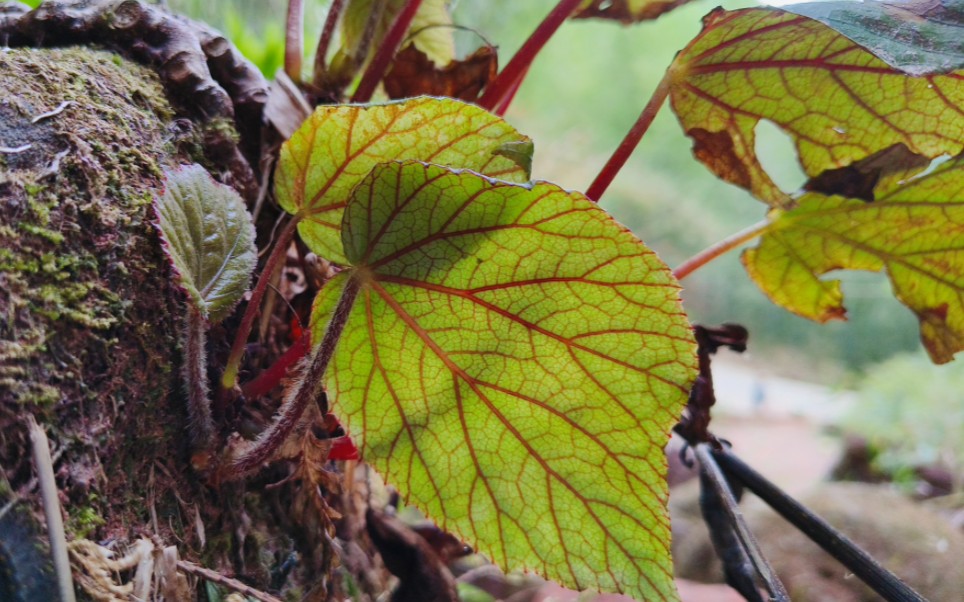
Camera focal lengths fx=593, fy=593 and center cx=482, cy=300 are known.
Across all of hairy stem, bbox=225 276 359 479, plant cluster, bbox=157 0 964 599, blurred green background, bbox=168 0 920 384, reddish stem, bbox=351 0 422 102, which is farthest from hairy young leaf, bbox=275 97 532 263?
blurred green background, bbox=168 0 920 384

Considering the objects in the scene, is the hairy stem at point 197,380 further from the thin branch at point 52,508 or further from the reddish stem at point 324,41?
the reddish stem at point 324,41

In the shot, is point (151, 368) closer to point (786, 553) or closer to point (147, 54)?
point (147, 54)

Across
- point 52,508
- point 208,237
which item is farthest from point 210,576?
point 208,237

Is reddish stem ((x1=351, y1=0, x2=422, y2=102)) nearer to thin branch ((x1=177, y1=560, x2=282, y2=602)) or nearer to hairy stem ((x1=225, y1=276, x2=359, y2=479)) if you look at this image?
hairy stem ((x1=225, y1=276, x2=359, y2=479))

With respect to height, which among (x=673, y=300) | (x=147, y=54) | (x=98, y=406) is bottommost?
(x=98, y=406)

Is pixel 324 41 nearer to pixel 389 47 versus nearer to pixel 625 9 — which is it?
pixel 389 47

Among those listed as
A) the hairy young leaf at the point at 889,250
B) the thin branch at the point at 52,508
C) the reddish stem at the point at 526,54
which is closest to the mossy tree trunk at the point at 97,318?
the thin branch at the point at 52,508

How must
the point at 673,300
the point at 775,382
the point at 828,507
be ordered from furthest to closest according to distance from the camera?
the point at 775,382 < the point at 828,507 < the point at 673,300

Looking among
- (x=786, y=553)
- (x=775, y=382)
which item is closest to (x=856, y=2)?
(x=786, y=553)

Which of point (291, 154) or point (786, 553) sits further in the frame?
point (786, 553)
